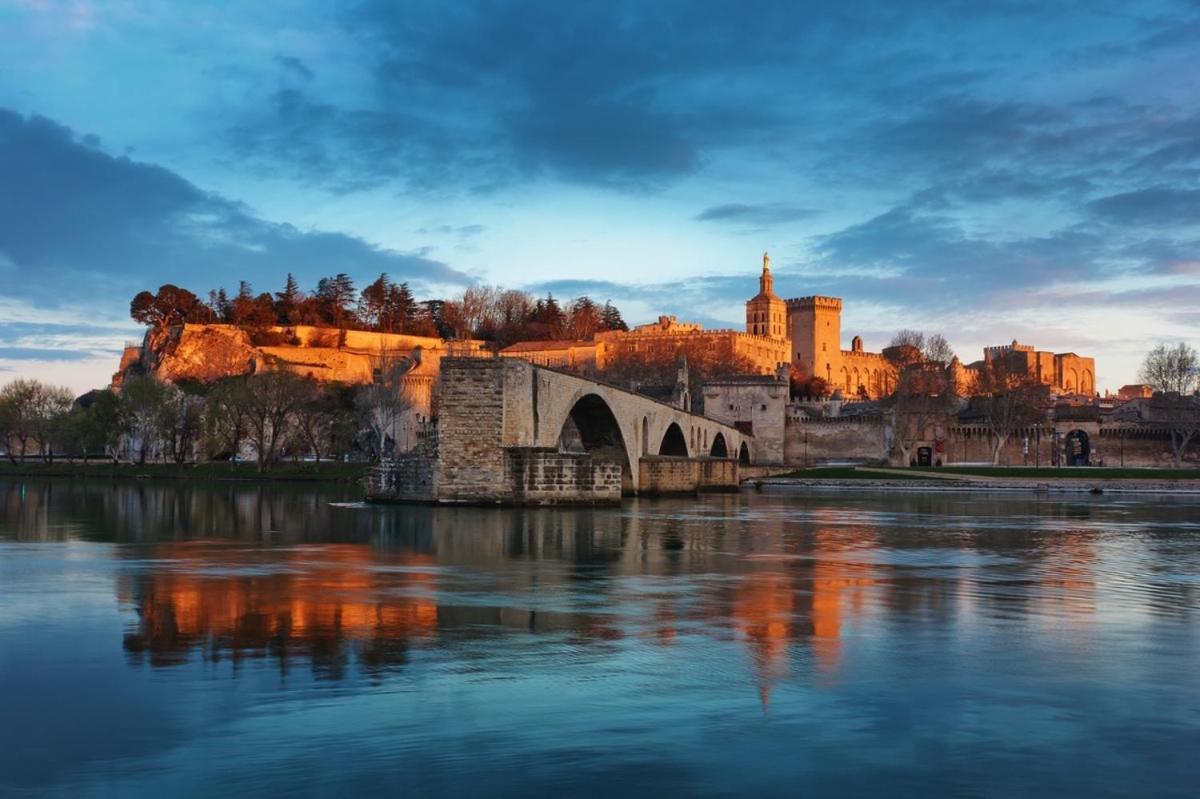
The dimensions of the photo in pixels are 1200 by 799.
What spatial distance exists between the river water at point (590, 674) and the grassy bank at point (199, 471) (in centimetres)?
5022

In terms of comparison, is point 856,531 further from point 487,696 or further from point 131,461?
point 131,461

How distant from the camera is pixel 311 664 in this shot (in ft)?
30.5

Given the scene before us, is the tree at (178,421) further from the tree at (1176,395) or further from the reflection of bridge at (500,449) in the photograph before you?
the tree at (1176,395)

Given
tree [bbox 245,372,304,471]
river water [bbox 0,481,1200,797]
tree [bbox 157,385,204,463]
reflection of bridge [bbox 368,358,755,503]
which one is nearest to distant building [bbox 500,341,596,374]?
tree [bbox 157,385,204,463]

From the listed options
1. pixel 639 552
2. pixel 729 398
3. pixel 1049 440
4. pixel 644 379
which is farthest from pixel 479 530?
pixel 644 379

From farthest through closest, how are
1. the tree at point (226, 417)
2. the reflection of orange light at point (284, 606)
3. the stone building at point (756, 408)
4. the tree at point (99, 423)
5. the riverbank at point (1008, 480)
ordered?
1. the stone building at point (756, 408)
2. the tree at point (99, 423)
3. the tree at point (226, 417)
4. the riverbank at point (1008, 480)
5. the reflection of orange light at point (284, 606)

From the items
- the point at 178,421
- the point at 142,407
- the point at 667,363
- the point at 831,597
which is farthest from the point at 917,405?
the point at 831,597

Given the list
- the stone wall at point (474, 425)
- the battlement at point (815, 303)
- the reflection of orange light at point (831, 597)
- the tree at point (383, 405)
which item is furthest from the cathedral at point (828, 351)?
→ the reflection of orange light at point (831, 597)

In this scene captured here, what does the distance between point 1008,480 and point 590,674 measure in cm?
5869

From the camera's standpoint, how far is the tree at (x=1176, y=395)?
262 ft

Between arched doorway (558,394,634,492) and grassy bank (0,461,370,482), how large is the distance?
2166 cm

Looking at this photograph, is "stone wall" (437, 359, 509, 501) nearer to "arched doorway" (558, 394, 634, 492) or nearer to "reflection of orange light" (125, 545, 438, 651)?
"arched doorway" (558, 394, 634, 492)

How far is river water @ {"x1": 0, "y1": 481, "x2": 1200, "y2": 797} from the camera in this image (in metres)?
6.58

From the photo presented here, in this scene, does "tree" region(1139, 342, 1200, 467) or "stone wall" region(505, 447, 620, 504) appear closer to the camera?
"stone wall" region(505, 447, 620, 504)
